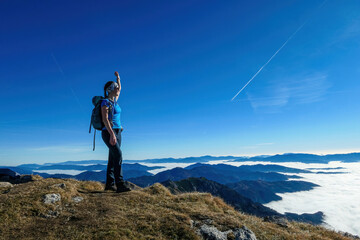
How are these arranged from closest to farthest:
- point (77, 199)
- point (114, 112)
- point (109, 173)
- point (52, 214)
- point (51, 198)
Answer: point (52, 214) → point (51, 198) → point (77, 199) → point (114, 112) → point (109, 173)

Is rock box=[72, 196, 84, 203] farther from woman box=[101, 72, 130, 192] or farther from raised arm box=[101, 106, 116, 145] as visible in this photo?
raised arm box=[101, 106, 116, 145]

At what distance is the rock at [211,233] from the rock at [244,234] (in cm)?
38

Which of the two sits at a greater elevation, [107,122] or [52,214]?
[107,122]

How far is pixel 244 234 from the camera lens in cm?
639

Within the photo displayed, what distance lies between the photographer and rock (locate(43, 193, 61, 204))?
25.2 ft

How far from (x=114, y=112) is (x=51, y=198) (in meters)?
4.08

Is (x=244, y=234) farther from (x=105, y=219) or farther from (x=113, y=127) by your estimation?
(x=113, y=127)

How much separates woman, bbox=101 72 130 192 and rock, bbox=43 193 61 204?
2.36 m

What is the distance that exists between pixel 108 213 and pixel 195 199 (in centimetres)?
500

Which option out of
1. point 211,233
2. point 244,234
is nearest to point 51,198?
point 211,233

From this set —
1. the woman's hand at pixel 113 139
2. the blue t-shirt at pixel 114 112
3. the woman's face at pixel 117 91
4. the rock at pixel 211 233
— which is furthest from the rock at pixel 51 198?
the rock at pixel 211 233

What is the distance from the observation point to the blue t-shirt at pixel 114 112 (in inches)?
343

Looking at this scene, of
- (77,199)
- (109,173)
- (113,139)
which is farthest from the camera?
(109,173)

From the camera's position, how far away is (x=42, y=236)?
5.38 meters
